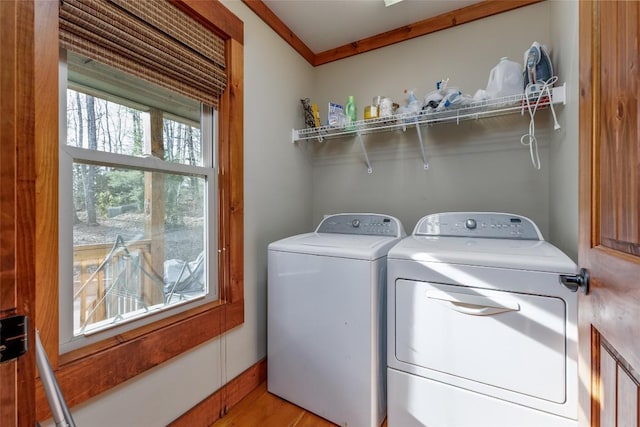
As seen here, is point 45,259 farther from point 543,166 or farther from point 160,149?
point 543,166

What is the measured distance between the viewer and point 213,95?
4.91ft

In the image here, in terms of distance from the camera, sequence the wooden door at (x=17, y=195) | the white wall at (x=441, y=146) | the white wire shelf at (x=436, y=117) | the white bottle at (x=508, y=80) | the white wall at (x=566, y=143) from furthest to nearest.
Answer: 1. the white wall at (x=441, y=146)
2. the white bottle at (x=508, y=80)
3. the white wire shelf at (x=436, y=117)
4. the white wall at (x=566, y=143)
5. the wooden door at (x=17, y=195)

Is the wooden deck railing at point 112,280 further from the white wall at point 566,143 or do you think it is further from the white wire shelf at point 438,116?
the white wall at point 566,143

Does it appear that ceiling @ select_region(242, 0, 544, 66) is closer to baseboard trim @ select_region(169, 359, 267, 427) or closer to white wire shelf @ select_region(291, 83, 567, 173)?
white wire shelf @ select_region(291, 83, 567, 173)

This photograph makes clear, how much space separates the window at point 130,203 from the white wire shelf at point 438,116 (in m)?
0.82

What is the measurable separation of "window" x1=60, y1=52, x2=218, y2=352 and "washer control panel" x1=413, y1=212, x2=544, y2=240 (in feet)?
4.26

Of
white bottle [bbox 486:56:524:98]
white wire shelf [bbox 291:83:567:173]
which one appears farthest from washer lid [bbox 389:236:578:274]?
white bottle [bbox 486:56:524:98]

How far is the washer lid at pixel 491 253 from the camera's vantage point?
1.02 meters

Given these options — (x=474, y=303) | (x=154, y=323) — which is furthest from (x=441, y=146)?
(x=154, y=323)

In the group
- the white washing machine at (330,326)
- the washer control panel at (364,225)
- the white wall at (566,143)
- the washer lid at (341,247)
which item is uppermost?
the white wall at (566,143)

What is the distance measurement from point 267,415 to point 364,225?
48.6 inches

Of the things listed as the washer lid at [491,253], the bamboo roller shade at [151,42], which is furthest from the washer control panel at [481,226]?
the bamboo roller shade at [151,42]

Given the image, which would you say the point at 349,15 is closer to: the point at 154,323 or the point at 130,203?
the point at 130,203

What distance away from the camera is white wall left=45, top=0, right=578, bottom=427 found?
132cm
